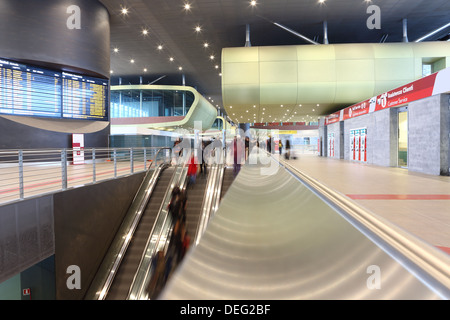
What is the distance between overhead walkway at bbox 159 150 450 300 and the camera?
4.31 ft

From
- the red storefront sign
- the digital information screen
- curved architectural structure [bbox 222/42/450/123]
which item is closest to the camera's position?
the red storefront sign

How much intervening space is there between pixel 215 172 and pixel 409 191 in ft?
22.8

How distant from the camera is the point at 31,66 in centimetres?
945

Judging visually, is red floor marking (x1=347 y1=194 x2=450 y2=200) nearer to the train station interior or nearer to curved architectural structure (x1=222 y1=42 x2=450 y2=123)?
the train station interior

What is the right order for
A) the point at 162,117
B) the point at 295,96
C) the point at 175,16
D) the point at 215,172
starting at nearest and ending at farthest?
the point at 215,172 < the point at 175,16 < the point at 295,96 < the point at 162,117

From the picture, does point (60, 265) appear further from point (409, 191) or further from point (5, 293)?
point (409, 191)

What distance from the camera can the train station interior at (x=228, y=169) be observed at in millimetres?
1762

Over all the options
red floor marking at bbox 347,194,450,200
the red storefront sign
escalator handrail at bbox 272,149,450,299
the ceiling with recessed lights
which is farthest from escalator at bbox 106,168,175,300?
the red storefront sign

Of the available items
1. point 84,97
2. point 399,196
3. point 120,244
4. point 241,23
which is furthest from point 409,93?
point 84,97

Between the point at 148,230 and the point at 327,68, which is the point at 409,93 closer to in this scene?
the point at 327,68

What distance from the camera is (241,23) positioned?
48.4 ft

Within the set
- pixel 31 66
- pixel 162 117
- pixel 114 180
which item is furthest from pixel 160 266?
pixel 162 117

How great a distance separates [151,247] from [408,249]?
7.07m

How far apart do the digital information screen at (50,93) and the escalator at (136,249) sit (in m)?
5.30
